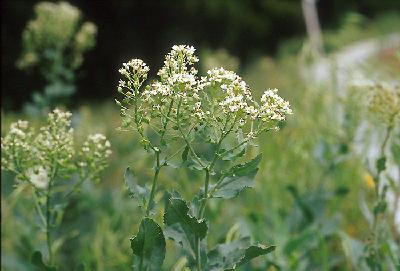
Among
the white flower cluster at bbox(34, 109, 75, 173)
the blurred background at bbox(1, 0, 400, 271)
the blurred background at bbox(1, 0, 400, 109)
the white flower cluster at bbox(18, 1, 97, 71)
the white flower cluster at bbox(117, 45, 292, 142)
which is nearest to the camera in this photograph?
the white flower cluster at bbox(117, 45, 292, 142)

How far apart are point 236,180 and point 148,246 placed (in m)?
0.25

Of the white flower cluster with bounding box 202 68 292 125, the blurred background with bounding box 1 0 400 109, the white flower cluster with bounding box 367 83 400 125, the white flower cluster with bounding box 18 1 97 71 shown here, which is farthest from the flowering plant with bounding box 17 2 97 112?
the blurred background with bounding box 1 0 400 109

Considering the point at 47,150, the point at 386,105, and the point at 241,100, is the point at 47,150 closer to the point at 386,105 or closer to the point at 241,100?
the point at 241,100

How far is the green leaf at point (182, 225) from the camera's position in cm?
153

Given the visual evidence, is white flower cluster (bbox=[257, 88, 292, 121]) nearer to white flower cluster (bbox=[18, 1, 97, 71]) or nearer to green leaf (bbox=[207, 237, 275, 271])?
green leaf (bbox=[207, 237, 275, 271])

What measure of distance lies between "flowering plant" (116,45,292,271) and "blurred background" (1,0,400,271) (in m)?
0.44

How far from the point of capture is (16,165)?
6.06 feet

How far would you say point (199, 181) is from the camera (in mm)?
3383

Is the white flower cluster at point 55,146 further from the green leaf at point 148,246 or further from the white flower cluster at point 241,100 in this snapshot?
the white flower cluster at point 241,100

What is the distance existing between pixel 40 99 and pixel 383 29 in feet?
37.7

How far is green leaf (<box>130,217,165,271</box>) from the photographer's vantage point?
5.12 ft

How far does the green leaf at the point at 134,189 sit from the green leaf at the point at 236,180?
153 millimetres

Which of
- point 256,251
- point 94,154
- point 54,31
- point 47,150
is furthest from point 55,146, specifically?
point 54,31

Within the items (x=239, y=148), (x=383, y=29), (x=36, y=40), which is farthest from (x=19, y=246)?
(x=383, y=29)
